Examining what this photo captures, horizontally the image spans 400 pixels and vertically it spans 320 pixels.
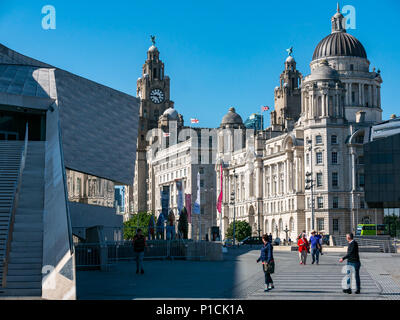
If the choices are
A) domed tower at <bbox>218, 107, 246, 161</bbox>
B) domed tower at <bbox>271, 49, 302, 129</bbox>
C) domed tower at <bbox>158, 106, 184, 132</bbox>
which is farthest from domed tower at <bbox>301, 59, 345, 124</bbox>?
domed tower at <bbox>158, 106, 184, 132</bbox>

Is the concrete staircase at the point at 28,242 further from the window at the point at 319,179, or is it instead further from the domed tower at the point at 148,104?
the domed tower at the point at 148,104

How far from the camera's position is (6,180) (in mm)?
28047

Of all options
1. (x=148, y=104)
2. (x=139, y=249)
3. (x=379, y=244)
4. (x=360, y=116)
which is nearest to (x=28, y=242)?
(x=139, y=249)

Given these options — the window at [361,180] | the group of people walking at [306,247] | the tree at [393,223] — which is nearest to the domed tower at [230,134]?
the tree at [393,223]

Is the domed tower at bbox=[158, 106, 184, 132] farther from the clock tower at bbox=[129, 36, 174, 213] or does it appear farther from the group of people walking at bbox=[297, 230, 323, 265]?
the group of people walking at bbox=[297, 230, 323, 265]

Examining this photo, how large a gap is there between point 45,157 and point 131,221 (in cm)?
11372

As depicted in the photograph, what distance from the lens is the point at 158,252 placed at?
40688 millimetres

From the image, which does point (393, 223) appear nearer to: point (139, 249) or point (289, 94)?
point (289, 94)

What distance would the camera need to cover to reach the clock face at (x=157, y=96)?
557 feet

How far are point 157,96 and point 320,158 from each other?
7685 centimetres

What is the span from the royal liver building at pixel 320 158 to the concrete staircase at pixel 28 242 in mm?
66878

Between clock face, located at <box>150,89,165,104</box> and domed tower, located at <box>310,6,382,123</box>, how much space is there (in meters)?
61.2
